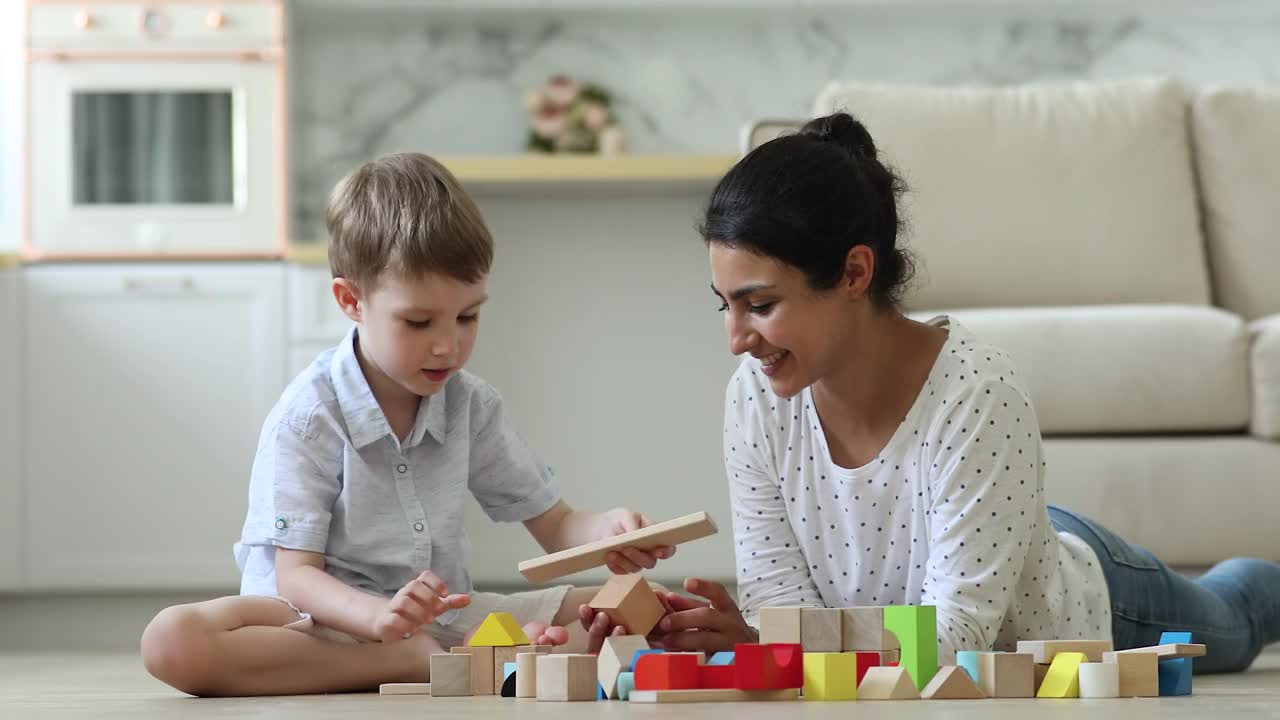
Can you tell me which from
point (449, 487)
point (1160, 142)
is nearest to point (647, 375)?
point (1160, 142)

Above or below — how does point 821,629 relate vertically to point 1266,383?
below

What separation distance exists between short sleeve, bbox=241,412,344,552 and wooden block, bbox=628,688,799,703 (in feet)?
1.71

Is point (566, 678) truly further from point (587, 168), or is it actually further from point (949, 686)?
point (587, 168)

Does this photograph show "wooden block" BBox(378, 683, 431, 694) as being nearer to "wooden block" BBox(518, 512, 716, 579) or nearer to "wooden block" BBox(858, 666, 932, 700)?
"wooden block" BBox(518, 512, 716, 579)

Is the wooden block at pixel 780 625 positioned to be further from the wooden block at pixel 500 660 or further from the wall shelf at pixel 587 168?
the wall shelf at pixel 587 168

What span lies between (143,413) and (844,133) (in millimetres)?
1946

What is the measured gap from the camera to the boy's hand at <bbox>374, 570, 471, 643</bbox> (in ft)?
4.07

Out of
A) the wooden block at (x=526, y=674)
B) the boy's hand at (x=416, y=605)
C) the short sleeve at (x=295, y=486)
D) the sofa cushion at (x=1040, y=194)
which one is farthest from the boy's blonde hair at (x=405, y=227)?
the sofa cushion at (x=1040, y=194)

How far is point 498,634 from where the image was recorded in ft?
4.06

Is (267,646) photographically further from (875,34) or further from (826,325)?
(875,34)

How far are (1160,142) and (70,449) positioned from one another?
7.10 feet

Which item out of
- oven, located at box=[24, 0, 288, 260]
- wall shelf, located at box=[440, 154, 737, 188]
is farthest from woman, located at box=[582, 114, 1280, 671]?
oven, located at box=[24, 0, 288, 260]

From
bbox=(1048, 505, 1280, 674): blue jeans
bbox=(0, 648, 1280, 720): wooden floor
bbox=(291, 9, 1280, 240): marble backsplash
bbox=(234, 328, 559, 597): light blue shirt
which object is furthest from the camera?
bbox=(291, 9, 1280, 240): marble backsplash

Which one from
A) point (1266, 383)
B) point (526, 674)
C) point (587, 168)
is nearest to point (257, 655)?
point (526, 674)
